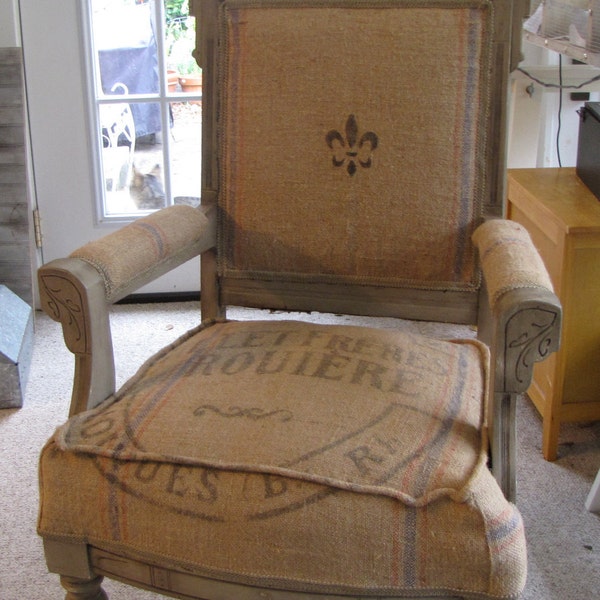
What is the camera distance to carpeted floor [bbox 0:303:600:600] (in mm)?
1325

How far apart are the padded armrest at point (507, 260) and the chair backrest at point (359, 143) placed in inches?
3.7

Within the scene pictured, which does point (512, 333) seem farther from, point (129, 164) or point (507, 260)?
point (129, 164)

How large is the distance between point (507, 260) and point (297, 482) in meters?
0.34

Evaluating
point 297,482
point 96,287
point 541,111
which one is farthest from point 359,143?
point 541,111

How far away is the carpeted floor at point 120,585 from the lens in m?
1.33

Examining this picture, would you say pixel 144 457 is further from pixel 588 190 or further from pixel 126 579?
pixel 588 190

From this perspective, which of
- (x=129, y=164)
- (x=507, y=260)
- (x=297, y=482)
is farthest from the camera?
(x=129, y=164)

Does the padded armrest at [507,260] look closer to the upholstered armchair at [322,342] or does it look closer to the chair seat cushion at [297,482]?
the upholstered armchair at [322,342]

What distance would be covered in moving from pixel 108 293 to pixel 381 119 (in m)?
0.45

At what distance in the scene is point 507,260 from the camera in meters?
0.92

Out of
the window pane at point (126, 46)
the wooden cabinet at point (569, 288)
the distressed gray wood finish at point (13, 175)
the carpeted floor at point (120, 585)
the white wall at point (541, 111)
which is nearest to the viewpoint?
the carpeted floor at point (120, 585)

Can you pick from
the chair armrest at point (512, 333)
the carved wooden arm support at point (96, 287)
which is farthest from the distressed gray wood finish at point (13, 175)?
the chair armrest at point (512, 333)

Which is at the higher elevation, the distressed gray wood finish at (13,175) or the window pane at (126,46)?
the window pane at (126,46)

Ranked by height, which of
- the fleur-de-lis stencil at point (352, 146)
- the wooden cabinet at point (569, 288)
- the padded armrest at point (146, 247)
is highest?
the fleur-de-lis stencil at point (352, 146)
